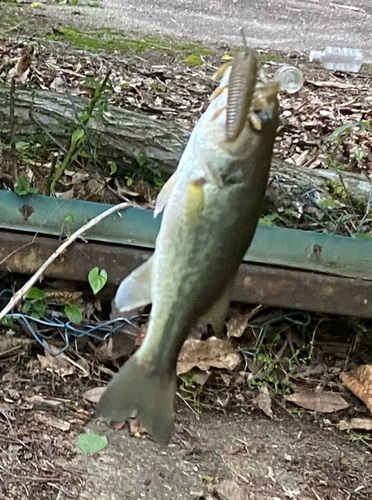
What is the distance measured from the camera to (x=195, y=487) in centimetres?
309

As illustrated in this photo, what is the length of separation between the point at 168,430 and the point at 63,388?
5.59 feet

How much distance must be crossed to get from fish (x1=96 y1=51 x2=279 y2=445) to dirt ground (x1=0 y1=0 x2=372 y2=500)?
1.53 m

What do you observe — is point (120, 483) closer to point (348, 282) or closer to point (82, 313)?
point (82, 313)

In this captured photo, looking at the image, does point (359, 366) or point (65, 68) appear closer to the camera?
point (359, 366)

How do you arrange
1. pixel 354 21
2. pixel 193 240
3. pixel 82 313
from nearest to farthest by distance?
pixel 193 240
pixel 82 313
pixel 354 21

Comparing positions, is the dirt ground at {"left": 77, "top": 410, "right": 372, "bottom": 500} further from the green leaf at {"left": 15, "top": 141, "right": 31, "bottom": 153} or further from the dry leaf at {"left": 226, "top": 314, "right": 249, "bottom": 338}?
the green leaf at {"left": 15, "top": 141, "right": 31, "bottom": 153}

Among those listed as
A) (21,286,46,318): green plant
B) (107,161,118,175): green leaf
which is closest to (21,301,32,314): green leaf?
(21,286,46,318): green plant

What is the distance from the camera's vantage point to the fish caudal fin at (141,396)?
165 centimetres

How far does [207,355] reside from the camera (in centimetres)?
354

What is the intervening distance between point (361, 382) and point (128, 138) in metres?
1.63

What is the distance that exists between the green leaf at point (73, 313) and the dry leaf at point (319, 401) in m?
1.00

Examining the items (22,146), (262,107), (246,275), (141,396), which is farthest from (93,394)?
(262,107)

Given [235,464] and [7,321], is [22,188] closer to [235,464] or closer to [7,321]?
[7,321]

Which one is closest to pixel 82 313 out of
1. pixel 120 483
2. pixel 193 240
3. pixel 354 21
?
pixel 120 483
